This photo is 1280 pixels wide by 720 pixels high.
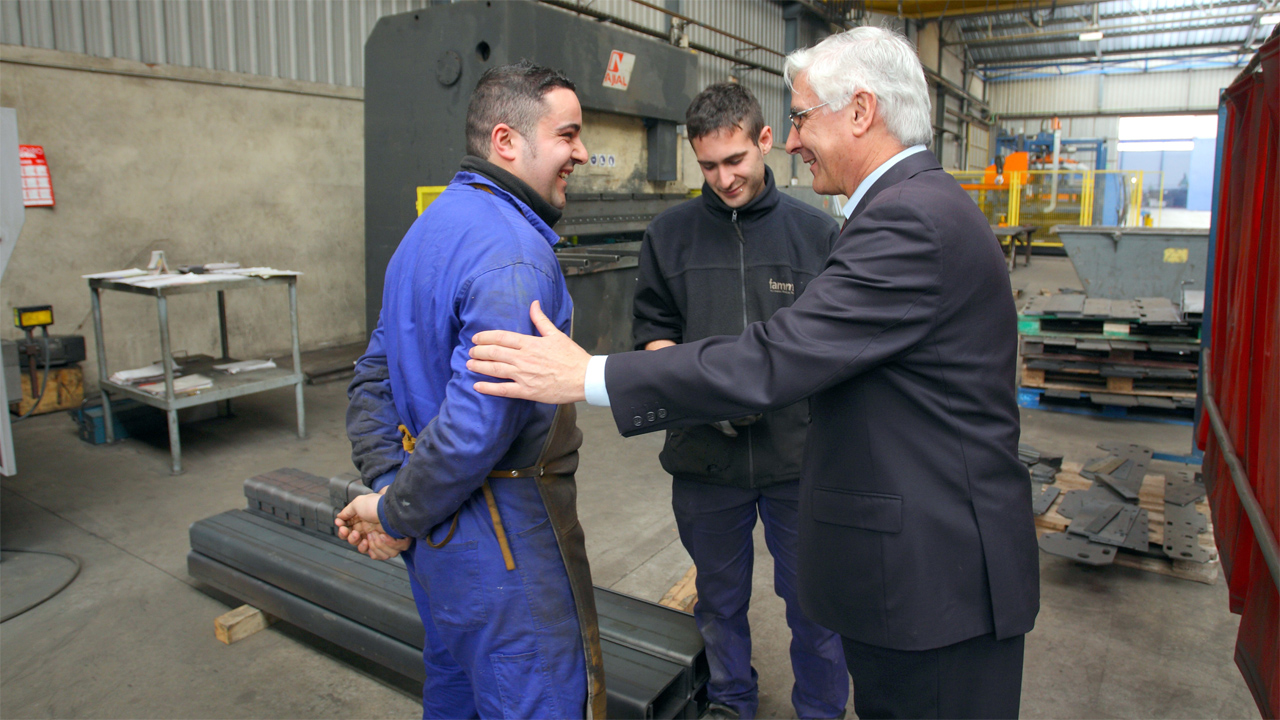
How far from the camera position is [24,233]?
5.08m

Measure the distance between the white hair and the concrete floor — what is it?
178cm

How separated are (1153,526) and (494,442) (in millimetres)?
3270

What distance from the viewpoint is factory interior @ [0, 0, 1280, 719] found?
2.41 meters

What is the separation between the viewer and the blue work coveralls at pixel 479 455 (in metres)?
1.34

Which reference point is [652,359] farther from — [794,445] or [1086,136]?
[1086,136]

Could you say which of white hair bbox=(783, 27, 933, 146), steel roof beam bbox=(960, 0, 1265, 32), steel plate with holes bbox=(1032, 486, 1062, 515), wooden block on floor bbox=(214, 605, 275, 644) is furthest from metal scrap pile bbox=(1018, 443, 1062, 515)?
steel roof beam bbox=(960, 0, 1265, 32)

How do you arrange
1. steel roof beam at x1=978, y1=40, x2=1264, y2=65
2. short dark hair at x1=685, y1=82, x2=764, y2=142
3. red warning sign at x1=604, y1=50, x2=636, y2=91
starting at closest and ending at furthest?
short dark hair at x1=685, y1=82, x2=764, y2=142 < red warning sign at x1=604, y1=50, x2=636, y2=91 < steel roof beam at x1=978, y1=40, x2=1264, y2=65

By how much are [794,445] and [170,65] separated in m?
5.69

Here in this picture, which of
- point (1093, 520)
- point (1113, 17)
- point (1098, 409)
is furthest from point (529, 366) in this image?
point (1113, 17)

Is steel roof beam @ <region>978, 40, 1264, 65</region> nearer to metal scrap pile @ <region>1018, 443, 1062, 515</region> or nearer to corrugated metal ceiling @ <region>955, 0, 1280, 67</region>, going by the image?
corrugated metal ceiling @ <region>955, 0, 1280, 67</region>

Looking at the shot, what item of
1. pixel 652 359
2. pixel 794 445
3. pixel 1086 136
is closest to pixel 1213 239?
pixel 794 445

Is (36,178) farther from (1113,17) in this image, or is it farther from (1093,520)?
(1113,17)

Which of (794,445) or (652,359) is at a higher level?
(652,359)

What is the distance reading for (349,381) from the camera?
630 cm
